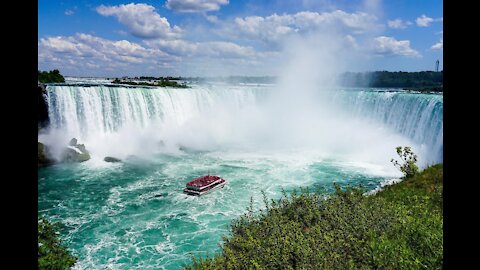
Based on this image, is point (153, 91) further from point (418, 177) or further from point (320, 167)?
point (418, 177)

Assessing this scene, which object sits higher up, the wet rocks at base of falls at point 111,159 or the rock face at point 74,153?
the rock face at point 74,153

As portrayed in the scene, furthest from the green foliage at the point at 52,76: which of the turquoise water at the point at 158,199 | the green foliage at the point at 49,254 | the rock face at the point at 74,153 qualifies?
the green foliage at the point at 49,254

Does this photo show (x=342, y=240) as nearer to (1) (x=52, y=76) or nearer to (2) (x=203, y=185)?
(2) (x=203, y=185)

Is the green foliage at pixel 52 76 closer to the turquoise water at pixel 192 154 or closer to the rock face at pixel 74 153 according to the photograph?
the turquoise water at pixel 192 154

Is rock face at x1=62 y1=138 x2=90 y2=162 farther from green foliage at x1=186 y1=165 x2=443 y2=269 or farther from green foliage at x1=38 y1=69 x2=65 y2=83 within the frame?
green foliage at x1=38 y1=69 x2=65 y2=83

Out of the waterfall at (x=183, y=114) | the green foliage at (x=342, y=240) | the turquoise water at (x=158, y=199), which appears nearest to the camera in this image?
the green foliage at (x=342, y=240)

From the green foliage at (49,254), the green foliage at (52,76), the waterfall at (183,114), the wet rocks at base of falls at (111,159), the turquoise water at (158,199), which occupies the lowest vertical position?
the turquoise water at (158,199)

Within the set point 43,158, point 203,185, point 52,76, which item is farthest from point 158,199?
point 52,76
